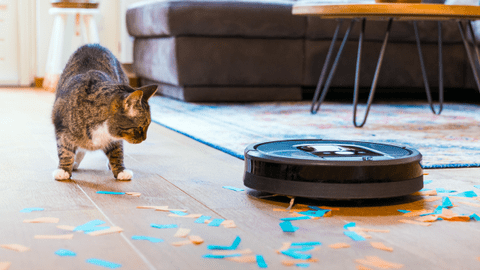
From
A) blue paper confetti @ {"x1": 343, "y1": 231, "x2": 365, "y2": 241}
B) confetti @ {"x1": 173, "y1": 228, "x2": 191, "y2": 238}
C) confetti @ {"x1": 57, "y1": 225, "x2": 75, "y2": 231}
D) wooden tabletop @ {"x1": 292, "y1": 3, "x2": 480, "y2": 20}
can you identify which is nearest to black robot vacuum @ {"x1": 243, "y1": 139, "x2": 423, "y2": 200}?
blue paper confetti @ {"x1": 343, "y1": 231, "x2": 365, "y2": 241}

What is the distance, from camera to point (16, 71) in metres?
4.41

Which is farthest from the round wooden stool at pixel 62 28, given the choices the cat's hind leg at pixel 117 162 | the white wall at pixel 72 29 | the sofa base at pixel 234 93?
the cat's hind leg at pixel 117 162

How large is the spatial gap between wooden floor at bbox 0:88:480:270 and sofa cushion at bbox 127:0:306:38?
1.63 m

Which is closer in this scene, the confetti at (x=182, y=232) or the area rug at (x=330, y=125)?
the confetti at (x=182, y=232)

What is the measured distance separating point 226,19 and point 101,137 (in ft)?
6.59

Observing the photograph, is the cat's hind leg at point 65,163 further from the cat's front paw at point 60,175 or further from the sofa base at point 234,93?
the sofa base at point 234,93

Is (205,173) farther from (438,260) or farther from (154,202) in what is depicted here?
→ (438,260)

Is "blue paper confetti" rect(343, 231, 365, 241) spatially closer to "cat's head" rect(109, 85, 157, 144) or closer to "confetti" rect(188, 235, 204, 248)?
"confetti" rect(188, 235, 204, 248)

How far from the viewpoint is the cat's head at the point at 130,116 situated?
49.3 inches

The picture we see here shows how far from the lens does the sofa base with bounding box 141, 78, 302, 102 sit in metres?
3.27

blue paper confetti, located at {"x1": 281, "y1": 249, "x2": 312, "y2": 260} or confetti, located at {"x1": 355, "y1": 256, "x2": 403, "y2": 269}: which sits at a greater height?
confetti, located at {"x1": 355, "y1": 256, "x2": 403, "y2": 269}

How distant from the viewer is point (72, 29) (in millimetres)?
4254

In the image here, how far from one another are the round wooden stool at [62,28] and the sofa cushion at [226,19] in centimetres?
66

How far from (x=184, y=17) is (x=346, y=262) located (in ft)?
8.25
